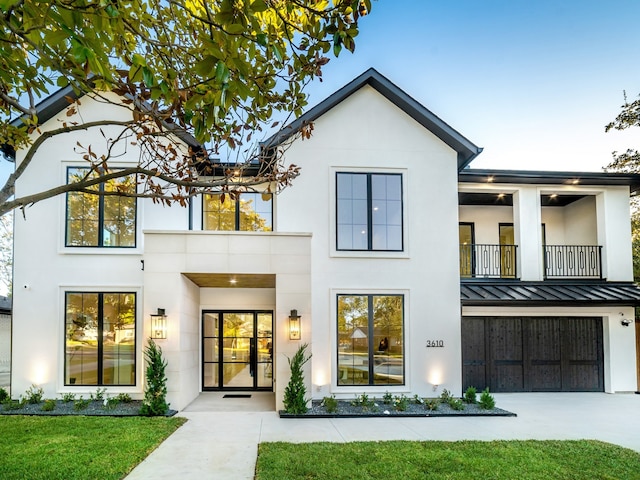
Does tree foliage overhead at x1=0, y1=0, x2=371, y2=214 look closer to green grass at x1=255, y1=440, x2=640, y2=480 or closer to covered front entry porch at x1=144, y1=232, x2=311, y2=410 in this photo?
green grass at x1=255, y1=440, x2=640, y2=480

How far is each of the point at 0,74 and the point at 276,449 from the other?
19.0 ft

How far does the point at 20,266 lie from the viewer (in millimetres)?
10578

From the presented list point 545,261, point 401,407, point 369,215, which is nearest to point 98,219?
point 369,215

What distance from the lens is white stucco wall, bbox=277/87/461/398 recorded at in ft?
35.8

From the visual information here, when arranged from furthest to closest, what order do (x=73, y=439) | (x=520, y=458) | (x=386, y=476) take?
(x=73, y=439)
(x=520, y=458)
(x=386, y=476)

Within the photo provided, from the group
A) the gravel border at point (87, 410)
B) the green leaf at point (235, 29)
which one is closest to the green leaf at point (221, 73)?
the green leaf at point (235, 29)

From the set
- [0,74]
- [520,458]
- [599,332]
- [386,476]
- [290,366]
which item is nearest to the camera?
[0,74]

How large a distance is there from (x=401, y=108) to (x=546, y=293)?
247 inches

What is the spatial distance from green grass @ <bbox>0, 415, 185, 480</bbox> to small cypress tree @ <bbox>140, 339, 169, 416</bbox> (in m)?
0.30

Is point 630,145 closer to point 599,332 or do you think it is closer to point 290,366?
point 599,332

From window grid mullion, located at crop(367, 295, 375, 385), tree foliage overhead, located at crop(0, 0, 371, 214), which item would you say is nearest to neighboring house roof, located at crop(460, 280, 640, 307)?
window grid mullion, located at crop(367, 295, 375, 385)

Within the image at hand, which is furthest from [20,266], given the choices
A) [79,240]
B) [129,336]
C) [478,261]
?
[478,261]

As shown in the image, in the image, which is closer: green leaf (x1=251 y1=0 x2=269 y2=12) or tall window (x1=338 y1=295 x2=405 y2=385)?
green leaf (x1=251 y1=0 x2=269 y2=12)

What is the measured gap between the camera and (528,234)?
12.6 m
